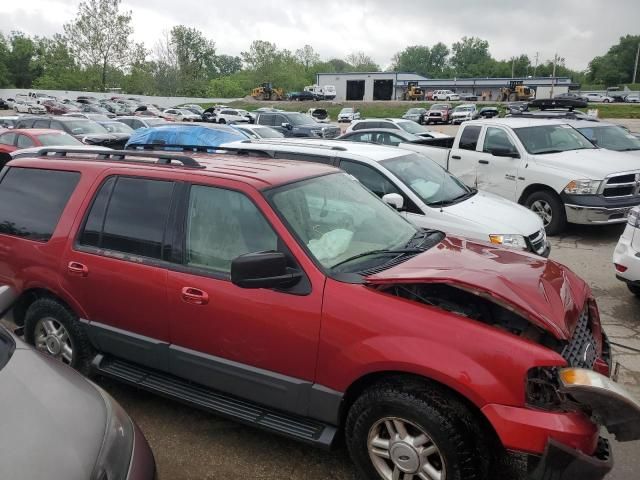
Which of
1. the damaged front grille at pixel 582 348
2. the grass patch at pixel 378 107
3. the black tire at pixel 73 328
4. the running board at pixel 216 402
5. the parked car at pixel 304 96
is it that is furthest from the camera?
the parked car at pixel 304 96

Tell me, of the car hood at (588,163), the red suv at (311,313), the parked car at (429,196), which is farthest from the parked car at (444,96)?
the red suv at (311,313)

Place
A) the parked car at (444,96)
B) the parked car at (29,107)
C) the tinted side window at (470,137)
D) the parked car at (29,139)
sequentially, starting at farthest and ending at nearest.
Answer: the parked car at (444,96) → the parked car at (29,107) → the parked car at (29,139) → the tinted side window at (470,137)

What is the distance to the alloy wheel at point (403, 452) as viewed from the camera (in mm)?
2549

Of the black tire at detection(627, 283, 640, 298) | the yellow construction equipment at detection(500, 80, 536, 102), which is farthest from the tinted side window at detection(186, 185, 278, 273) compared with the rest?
the yellow construction equipment at detection(500, 80, 536, 102)

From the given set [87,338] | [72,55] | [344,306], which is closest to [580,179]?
[344,306]

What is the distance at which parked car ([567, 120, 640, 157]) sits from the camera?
1095 cm

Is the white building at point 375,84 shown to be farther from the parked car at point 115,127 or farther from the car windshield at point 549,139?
the car windshield at point 549,139

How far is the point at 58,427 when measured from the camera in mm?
1896

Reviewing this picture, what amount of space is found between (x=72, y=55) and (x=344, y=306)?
79874 millimetres

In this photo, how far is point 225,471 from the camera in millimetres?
3049

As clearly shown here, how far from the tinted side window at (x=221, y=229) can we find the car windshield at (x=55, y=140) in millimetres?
10113

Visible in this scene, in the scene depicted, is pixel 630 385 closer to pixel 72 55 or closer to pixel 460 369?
pixel 460 369

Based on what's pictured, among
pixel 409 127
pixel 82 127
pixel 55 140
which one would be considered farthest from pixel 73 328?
pixel 409 127

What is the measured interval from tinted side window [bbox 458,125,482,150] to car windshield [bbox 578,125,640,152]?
304cm
